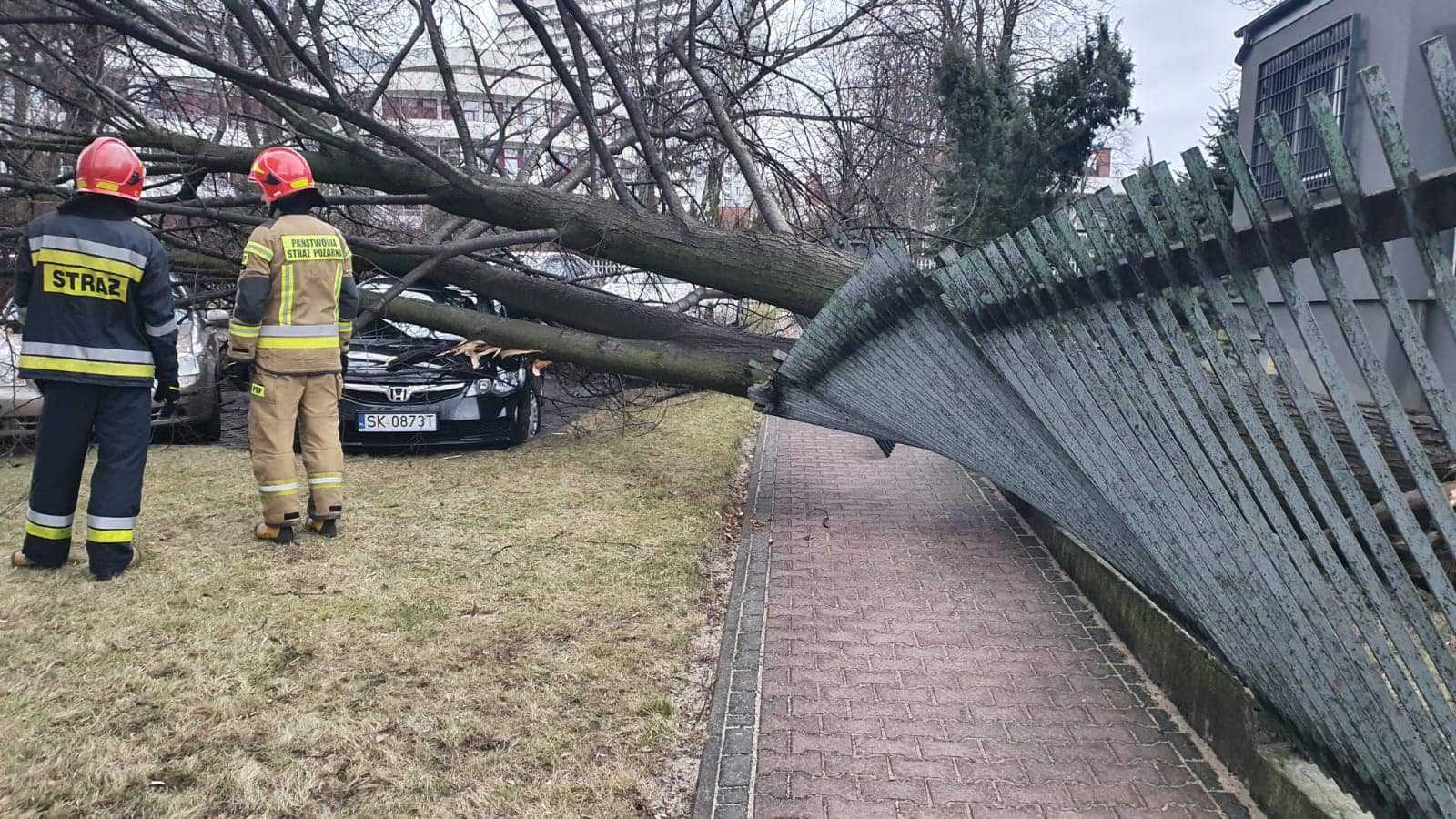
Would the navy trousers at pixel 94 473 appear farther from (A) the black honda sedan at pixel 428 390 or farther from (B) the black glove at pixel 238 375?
(B) the black glove at pixel 238 375

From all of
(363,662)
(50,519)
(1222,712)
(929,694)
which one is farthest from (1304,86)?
(50,519)

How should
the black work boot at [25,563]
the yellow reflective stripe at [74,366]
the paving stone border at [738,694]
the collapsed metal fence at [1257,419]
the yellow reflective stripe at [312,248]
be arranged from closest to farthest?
the collapsed metal fence at [1257,419], the paving stone border at [738,694], the yellow reflective stripe at [74,366], the black work boot at [25,563], the yellow reflective stripe at [312,248]

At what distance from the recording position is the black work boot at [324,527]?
5336 millimetres

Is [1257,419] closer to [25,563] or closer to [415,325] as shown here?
[25,563]

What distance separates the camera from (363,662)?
3699 mm

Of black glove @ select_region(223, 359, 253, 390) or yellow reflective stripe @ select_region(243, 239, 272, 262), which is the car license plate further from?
yellow reflective stripe @ select_region(243, 239, 272, 262)

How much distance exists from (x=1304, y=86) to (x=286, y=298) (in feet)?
32.5

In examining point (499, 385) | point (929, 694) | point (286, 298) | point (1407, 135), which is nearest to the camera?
point (929, 694)

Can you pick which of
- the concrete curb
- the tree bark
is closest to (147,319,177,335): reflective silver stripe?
the tree bark

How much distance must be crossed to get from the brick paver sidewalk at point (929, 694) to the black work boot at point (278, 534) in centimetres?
240

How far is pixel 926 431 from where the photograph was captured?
5547 millimetres

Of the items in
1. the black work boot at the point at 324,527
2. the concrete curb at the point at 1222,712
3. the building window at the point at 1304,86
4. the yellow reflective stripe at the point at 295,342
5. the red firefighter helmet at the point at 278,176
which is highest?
the building window at the point at 1304,86

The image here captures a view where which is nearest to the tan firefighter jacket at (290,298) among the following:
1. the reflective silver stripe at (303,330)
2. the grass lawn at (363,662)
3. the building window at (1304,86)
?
the reflective silver stripe at (303,330)

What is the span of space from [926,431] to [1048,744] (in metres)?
2.41
